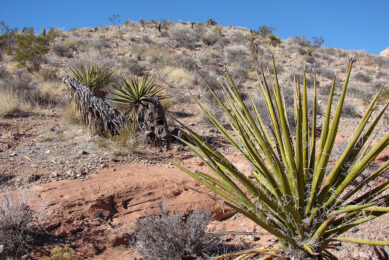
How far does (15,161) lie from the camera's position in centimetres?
496

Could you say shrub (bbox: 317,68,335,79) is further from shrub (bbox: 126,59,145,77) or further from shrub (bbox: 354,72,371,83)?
shrub (bbox: 126,59,145,77)

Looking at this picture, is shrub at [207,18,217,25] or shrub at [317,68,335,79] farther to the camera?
shrub at [207,18,217,25]

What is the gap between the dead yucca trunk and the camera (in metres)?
6.55

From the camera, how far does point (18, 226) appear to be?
3.02 meters

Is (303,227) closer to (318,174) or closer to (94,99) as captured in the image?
(318,174)

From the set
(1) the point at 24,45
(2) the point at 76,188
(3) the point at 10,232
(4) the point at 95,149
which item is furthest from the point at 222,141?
(1) the point at 24,45

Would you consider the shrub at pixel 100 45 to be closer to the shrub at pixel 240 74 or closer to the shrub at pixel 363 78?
the shrub at pixel 240 74

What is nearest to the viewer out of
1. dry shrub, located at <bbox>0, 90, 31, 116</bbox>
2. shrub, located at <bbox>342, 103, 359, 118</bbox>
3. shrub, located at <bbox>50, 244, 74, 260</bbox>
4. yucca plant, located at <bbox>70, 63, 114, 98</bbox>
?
shrub, located at <bbox>50, 244, 74, 260</bbox>

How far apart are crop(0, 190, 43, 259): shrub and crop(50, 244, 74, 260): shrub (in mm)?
268

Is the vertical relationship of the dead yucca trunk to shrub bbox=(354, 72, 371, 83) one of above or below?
below

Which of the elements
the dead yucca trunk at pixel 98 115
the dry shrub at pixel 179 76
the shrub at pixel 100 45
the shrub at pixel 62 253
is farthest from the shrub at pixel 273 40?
the shrub at pixel 62 253

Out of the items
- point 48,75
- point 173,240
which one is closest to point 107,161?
point 173,240

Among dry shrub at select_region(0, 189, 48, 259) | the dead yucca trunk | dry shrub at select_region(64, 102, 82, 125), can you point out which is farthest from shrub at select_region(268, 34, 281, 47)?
dry shrub at select_region(0, 189, 48, 259)

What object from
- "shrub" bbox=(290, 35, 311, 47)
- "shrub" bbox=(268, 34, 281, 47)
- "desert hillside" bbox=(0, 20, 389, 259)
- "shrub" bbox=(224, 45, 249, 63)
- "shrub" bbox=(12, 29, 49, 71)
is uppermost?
"shrub" bbox=(290, 35, 311, 47)
